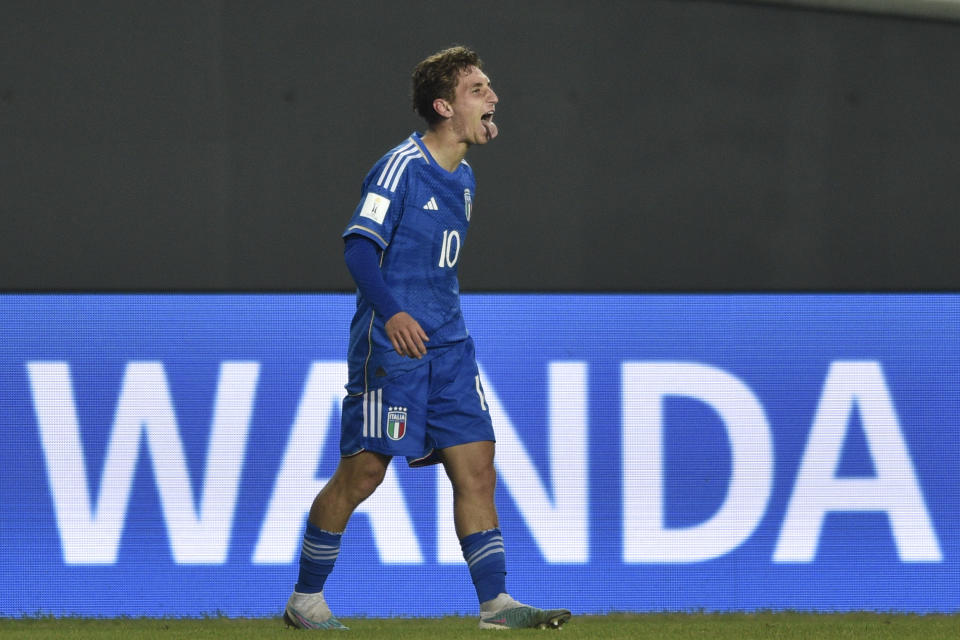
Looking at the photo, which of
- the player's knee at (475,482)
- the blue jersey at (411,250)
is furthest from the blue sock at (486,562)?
the blue jersey at (411,250)

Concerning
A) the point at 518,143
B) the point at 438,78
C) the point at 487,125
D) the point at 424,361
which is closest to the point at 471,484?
the point at 424,361

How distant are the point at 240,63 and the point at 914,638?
3195 millimetres

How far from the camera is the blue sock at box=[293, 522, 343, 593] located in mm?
3457

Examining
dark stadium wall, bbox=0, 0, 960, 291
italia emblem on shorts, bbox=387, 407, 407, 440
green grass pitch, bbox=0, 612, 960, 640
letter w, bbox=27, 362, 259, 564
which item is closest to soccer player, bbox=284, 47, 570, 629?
italia emblem on shorts, bbox=387, 407, 407, 440

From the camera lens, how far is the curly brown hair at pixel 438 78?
349cm

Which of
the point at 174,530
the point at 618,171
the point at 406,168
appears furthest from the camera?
the point at 618,171

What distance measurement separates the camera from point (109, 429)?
16.3 feet

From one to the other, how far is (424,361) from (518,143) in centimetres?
202

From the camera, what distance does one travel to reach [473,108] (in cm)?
348

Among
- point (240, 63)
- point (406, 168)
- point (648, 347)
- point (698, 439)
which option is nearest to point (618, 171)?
point (648, 347)

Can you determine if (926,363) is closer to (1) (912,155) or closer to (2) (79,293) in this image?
(1) (912,155)

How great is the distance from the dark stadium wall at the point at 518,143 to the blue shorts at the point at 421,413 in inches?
71.3

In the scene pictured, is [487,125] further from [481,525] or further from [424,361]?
[481,525]

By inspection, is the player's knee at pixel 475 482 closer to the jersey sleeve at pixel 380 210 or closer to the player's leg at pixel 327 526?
the player's leg at pixel 327 526
